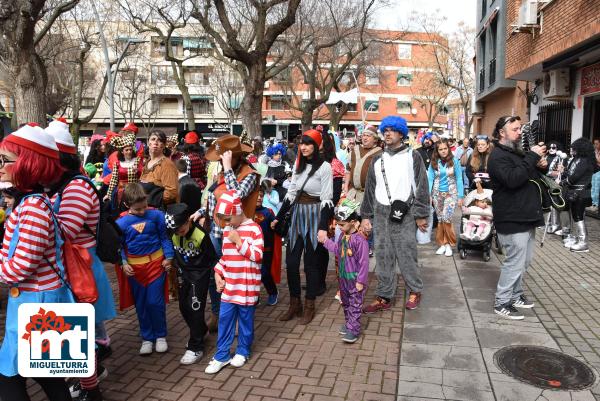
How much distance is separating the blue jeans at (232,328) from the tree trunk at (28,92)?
7397mm

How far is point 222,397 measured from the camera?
11.4 feet

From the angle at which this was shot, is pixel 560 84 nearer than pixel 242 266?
No

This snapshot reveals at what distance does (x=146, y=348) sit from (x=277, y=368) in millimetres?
1206

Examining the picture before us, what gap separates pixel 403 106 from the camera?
58.1 m

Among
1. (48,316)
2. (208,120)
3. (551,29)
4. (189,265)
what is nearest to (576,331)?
(189,265)

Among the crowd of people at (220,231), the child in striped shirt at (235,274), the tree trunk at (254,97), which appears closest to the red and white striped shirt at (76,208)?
the crowd of people at (220,231)

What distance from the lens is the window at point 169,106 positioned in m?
53.4

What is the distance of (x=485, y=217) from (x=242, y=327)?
4.55m

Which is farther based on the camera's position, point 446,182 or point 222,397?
point 446,182

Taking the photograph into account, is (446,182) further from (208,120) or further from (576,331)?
(208,120)

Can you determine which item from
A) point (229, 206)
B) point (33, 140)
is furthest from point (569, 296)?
point (33, 140)

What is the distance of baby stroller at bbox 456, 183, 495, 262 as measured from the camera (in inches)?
276

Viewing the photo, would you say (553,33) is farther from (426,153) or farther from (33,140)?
(33,140)

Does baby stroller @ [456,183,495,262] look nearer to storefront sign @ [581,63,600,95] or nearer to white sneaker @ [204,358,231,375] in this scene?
white sneaker @ [204,358,231,375]
